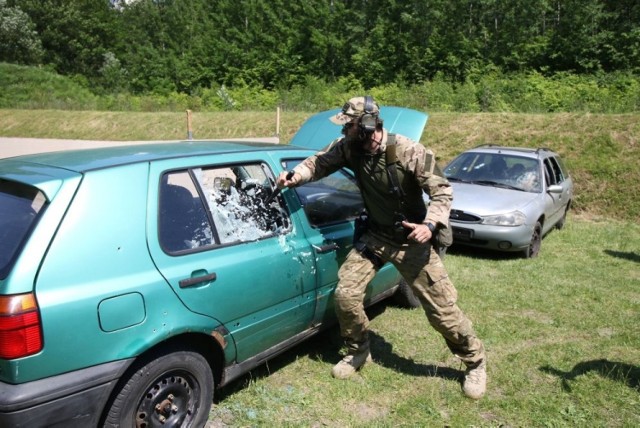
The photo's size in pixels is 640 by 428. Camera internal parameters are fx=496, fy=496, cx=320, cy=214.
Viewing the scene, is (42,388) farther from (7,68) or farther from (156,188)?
(7,68)

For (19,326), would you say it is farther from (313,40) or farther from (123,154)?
(313,40)

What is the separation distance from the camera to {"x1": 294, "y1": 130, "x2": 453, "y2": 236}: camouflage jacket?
315 cm

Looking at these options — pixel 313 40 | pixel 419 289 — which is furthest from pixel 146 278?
pixel 313 40

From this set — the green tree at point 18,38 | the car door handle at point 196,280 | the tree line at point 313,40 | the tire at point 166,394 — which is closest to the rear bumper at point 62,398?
the tire at point 166,394

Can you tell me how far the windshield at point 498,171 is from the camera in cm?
759

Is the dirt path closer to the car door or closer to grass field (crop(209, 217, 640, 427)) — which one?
grass field (crop(209, 217, 640, 427))

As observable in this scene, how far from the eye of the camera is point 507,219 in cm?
670

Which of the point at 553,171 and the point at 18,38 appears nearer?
the point at 553,171

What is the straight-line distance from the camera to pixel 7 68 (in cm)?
2931

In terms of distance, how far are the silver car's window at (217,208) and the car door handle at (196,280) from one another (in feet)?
0.56

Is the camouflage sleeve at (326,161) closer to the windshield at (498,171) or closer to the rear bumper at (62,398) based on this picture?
the rear bumper at (62,398)

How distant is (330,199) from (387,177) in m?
0.80

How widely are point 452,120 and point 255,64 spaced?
23.0 m

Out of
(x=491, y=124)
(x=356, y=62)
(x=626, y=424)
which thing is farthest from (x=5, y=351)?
(x=356, y=62)
